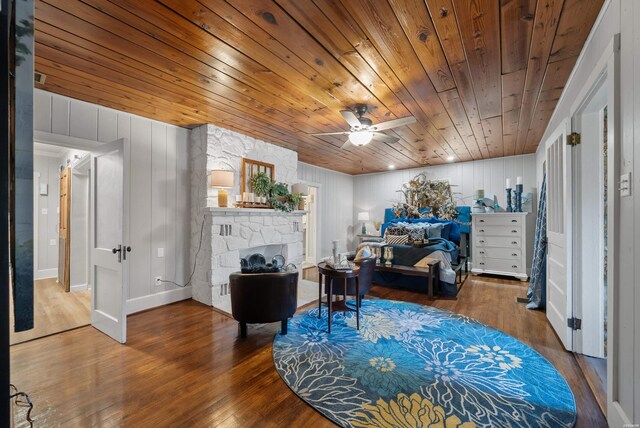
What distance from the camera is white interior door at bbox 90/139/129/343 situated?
264 centimetres

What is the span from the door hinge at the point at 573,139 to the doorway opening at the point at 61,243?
5096 millimetres

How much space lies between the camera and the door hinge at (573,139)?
7.59 feet

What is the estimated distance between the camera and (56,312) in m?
3.34

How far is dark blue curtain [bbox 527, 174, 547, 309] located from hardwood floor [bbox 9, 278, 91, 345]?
17.5 feet

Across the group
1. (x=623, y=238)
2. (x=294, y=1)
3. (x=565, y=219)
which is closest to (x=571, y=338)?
(x=565, y=219)

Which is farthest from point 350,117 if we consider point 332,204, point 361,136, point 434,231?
point 332,204

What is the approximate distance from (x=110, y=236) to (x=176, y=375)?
63.6 inches

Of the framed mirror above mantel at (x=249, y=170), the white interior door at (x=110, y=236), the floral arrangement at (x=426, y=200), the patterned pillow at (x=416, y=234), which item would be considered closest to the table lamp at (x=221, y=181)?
the framed mirror above mantel at (x=249, y=170)

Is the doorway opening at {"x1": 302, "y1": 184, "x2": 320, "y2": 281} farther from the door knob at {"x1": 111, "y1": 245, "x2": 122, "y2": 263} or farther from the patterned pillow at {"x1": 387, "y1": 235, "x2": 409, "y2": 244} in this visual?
the door knob at {"x1": 111, "y1": 245, "x2": 122, "y2": 263}

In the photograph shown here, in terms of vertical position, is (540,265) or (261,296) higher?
(540,265)

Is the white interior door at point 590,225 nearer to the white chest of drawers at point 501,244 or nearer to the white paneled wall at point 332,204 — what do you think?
the white chest of drawers at point 501,244

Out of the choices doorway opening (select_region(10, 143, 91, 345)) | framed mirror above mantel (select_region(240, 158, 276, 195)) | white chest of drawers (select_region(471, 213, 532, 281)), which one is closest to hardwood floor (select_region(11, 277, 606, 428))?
doorway opening (select_region(10, 143, 91, 345))

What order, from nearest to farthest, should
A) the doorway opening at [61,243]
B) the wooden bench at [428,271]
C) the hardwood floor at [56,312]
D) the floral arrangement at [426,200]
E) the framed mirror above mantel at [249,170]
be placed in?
the hardwood floor at [56,312] < the doorway opening at [61,243] < the wooden bench at [428,271] < the framed mirror above mantel at [249,170] < the floral arrangement at [426,200]

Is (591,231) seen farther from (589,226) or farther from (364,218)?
(364,218)
